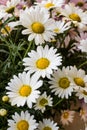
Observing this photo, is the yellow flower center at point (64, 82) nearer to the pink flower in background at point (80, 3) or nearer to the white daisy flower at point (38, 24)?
the white daisy flower at point (38, 24)

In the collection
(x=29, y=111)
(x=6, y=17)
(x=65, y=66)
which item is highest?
(x=6, y=17)

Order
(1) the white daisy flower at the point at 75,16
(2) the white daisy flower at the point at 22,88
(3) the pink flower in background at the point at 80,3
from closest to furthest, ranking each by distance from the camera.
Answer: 1. (2) the white daisy flower at the point at 22,88
2. (1) the white daisy flower at the point at 75,16
3. (3) the pink flower in background at the point at 80,3

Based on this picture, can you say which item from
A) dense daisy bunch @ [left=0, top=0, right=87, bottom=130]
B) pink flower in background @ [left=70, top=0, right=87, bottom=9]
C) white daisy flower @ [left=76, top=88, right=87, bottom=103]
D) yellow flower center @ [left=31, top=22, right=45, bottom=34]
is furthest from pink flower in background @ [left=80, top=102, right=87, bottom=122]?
pink flower in background @ [left=70, top=0, right=87, bottom=9]

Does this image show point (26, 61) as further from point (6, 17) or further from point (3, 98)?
point (6, 17)

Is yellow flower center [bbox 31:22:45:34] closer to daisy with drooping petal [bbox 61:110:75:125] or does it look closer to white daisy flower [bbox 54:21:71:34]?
white daisy flower [bbox 54:21:71:34]

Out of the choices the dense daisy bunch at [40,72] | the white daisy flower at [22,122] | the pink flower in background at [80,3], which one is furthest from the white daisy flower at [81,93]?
the pink flower in background at [80,3]

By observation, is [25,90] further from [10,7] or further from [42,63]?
[10,7]

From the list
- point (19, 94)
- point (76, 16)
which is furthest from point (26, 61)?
point (76, 16)
